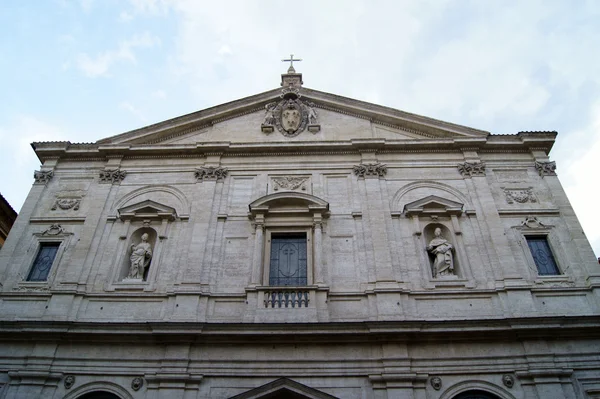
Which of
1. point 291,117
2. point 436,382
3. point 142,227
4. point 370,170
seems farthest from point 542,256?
point 142,227

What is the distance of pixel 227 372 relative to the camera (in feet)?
36.4

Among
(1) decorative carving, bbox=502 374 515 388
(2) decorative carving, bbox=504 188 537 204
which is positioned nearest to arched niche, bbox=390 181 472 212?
(2) decorative carving, bbox=504 188 537 204

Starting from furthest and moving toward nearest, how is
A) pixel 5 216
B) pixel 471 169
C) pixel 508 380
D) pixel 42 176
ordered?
pixel 5 216 → pixel 42 176 → pixel 471 169 → pixel 508 380

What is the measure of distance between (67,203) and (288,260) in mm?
6908

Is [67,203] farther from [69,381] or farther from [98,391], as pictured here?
[98,391]

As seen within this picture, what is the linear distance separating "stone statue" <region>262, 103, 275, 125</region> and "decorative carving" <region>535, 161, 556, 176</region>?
8398 mm

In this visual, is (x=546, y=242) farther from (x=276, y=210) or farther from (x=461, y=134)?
(x=276, y=210)

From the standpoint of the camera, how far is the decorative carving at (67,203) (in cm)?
1452

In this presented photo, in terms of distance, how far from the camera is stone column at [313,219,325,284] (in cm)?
1249

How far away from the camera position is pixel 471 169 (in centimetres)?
1490

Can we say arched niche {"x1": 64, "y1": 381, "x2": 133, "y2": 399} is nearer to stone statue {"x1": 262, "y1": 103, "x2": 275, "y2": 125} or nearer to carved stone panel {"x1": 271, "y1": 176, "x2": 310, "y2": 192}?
carved stone panel {"x1": 271, "y1": 176, "x2": 310, "y2": 192}

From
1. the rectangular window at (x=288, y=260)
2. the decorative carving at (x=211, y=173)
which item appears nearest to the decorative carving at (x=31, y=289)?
the decorative carving at (x=211, y=173)

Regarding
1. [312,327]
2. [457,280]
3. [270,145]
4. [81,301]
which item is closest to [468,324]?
[457,280]

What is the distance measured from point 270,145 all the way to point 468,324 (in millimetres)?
7886
